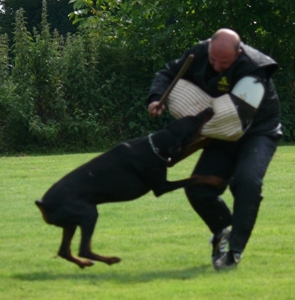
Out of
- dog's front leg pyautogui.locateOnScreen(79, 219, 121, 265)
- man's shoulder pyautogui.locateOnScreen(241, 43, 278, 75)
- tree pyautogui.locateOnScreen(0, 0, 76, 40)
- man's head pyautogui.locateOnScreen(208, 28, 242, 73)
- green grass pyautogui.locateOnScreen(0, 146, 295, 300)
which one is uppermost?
man's head pyautogui.locateOnScreen(208, 28, 242, 73)

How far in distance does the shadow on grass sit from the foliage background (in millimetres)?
12840

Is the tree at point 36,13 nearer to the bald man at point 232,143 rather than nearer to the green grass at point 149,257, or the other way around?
the green grass at point 149,257

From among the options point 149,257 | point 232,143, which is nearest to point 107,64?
point 149,257

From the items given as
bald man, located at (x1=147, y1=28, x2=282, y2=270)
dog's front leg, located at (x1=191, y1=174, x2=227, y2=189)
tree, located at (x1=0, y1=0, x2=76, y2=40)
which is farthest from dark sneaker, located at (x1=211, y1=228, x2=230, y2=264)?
tree, located at (x1=0, y1=0, x2=76, y2=40)

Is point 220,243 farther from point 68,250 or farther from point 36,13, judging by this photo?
point 36,13

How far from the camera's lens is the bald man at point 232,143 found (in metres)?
A: 5.81

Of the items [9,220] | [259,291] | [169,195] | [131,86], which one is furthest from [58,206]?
[131,86]

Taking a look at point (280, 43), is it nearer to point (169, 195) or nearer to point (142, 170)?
point (169, 195)

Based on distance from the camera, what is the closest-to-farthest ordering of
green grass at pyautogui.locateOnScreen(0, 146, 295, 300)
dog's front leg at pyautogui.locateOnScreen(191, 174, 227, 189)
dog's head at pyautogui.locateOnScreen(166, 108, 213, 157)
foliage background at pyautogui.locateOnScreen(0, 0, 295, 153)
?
green grass at pyautogui.locateOnScreen(0, 146, 295, 300) → dog's head at pyautogui.locateOnScreen(166, 108, 213, 157) → dog's front leg at pyautogui.locateOnScreen(191, 174, 227, 189) → foliage background at pyautogui.locateOnScreen(0, 0, 295, 153)

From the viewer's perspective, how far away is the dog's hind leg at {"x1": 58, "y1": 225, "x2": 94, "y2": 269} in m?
5.84

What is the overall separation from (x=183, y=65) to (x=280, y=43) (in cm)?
1489

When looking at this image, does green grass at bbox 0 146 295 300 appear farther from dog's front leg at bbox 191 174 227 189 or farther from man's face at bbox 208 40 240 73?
man's face at bbox 208 40 240 73

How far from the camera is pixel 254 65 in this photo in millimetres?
5848

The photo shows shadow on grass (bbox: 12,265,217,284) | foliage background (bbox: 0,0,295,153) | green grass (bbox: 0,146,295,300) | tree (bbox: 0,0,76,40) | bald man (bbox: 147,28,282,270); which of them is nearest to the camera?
green grass (bbox: 0,146,295,300)
